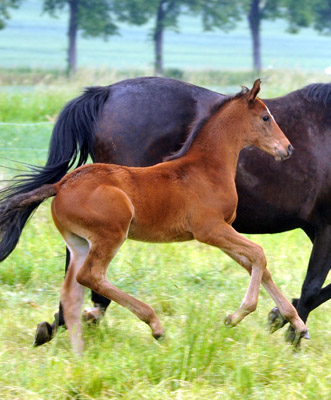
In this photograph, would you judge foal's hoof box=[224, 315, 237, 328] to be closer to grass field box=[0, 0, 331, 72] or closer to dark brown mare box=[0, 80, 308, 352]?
dark brown mare box=[0, 80, 308, 352]

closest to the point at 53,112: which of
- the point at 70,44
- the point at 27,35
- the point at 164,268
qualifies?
the point at 164,268

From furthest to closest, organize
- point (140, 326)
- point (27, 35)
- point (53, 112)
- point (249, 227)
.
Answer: point (27, 35) < point (53, 112) < point (249, 227) < point (140, 326)

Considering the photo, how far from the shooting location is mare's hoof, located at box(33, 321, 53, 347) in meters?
4.27

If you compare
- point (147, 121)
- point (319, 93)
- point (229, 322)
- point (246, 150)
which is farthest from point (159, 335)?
point (319, 93)

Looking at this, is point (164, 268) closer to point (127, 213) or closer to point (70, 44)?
point (127, 213)

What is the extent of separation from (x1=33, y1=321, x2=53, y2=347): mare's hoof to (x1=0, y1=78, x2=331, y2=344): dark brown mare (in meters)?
0.66

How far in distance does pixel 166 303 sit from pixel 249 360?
4.50ft

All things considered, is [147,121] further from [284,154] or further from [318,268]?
[318,268]

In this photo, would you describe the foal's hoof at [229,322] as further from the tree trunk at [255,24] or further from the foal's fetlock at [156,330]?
the tree trunk at [255,24]

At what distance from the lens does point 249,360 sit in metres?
3.90

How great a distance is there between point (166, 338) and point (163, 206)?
0.70m

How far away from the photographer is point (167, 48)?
4753cm

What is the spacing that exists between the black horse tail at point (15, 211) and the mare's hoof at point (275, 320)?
165 cm

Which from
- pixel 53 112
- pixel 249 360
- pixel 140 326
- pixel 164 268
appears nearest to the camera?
pixel 249 360
